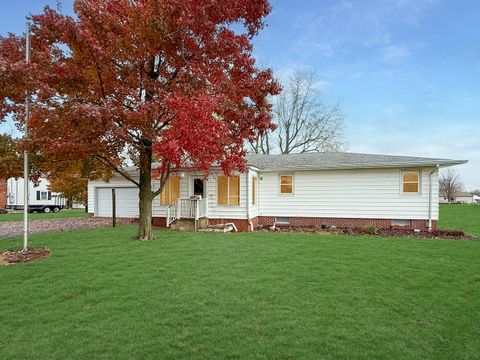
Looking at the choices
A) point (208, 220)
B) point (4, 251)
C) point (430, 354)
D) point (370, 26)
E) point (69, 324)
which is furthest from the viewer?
point (208, 220)

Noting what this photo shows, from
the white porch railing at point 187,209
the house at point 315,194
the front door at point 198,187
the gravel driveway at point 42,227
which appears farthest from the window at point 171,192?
the gravel driveway at point 42,227

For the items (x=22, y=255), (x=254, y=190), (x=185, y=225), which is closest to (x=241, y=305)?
(x=22, y=255)

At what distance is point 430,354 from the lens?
3.24 metres

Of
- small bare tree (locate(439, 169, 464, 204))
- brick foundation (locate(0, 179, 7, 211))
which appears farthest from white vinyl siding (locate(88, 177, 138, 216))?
small bare tree (locate(439, 169, 464, 204))

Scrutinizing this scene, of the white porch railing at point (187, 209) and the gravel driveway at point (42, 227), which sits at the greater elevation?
the white porch railing at point (187, 209)

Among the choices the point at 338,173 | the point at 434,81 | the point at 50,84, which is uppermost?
the point at 434,81

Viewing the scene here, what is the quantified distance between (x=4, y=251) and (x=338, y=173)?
12.3 meters

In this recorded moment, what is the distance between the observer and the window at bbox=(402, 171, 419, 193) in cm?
1336

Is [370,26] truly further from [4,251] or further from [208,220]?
[4,251]

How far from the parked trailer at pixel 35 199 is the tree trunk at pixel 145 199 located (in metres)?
24.7

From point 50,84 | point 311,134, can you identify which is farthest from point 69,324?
point 311,134

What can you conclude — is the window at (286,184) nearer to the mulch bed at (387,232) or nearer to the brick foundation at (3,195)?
the mulch bed at (387,232)

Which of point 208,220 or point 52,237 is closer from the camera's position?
point 52,237

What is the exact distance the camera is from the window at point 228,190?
13.9 metres
